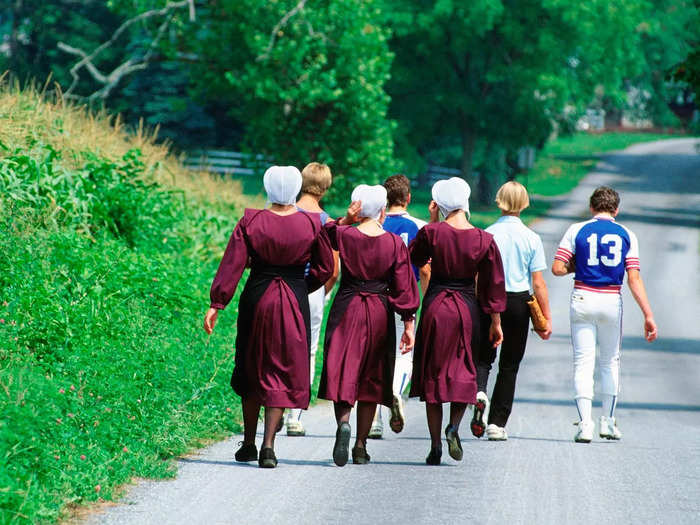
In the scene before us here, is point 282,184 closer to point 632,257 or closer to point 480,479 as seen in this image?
point 480,479

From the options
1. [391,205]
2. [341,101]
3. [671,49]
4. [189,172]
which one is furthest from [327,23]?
[671,49]

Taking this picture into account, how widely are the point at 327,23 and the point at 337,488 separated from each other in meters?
19.7

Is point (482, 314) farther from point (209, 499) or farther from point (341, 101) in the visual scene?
point (341, 101)

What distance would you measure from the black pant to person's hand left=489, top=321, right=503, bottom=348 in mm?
230

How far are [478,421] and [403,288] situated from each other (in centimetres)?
142

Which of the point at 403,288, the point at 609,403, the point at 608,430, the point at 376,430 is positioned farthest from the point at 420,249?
the point at 608,430

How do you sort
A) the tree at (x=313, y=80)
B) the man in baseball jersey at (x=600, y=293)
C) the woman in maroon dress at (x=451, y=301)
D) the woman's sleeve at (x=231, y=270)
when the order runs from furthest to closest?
the tree at (x=313, y=80), the man in baseball jersey at (x=600, y=293), the woman in maroon dress at (x=451, y=301), the woman's sleeve at (x=231, y=270)

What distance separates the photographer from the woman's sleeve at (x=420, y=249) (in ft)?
28.8

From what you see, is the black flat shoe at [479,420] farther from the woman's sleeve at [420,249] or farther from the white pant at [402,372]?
the woman's sleeve at [420,249]

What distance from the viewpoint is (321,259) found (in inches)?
332

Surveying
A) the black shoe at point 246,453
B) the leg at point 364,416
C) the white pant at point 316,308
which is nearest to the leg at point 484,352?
the leg at point 364,416

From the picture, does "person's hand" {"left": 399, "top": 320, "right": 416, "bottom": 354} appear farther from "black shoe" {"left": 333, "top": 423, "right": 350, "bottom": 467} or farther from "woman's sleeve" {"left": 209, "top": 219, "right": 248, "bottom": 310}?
"woman's sleeve" {"left": 209, "top": 219, "right": 248, "bottom": 310}

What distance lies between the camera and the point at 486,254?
8758mm

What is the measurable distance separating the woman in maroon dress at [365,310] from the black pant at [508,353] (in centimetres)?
104
